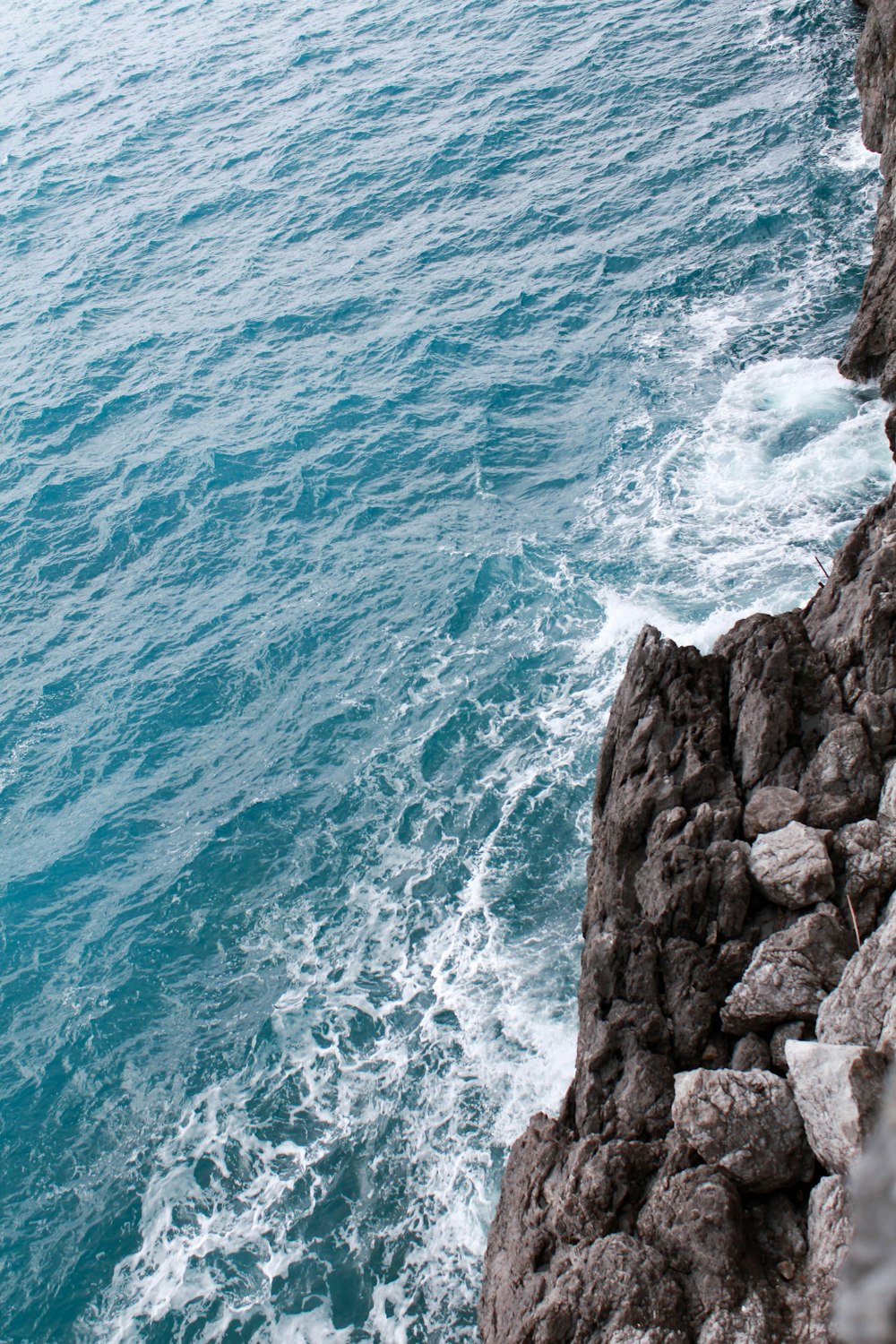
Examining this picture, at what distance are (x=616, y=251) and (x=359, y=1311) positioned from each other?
182 feet

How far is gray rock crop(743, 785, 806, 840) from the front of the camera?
23.0 m

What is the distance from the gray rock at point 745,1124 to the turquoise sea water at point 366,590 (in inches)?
425

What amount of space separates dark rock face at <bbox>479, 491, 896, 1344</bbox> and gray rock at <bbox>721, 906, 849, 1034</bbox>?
0.14ft

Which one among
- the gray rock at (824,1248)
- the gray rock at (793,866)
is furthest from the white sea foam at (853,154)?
the gray rock at (824,1248)

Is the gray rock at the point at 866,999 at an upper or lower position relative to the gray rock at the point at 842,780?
upper

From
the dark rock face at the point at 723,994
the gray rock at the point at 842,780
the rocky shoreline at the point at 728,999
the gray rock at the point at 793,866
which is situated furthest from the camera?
the gray rock at the point at 842,780

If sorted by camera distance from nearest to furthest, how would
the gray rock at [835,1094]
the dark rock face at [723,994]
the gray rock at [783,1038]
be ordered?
the gray rock at [835,1094] < the dark rock face at [723,994] < the gray rock at [783,1038]

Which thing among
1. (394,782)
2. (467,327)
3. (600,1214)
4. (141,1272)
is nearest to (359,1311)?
(141,1272)

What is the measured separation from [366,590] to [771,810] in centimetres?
2715

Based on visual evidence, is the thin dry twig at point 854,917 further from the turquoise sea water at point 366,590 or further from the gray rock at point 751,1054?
the turquoise sea water at point 366,590

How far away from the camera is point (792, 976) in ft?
66.3

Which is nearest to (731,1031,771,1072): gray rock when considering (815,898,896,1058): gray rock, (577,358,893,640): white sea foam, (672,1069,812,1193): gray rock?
(672,1069,812,1193): gray rock

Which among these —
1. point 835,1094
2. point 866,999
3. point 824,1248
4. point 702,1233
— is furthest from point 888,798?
point 702,1233

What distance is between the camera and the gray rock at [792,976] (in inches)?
784
